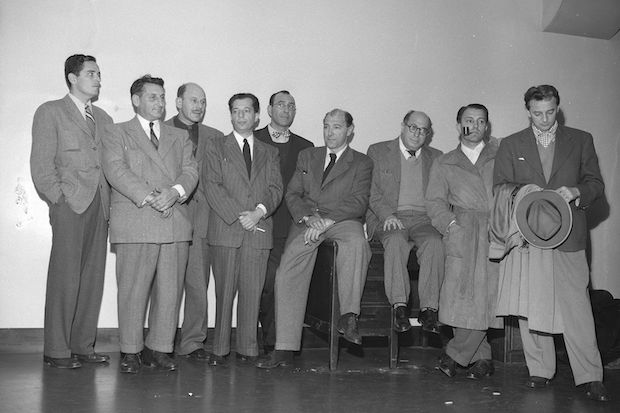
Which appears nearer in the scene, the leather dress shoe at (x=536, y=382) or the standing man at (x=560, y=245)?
the standing man at (x=560, y=245)

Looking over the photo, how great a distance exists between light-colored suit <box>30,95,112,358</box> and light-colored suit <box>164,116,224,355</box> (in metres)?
0.59

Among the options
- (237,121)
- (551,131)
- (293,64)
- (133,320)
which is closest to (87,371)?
→ (133,320)

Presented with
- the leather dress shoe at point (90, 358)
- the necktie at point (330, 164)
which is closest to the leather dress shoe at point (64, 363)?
the leather dress shoe at point (90, 358)

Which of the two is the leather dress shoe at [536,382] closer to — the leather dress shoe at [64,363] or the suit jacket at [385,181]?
the suit jacket at [385,181]

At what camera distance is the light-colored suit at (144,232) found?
491cm

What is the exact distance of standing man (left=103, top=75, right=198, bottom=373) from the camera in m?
4.91

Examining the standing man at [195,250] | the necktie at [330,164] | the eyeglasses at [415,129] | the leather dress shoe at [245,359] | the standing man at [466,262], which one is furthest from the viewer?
the eyeglasses at [415,129]

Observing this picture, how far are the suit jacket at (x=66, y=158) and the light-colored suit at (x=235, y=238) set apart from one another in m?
0.73

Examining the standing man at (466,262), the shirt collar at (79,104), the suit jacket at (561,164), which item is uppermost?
the shirt collar at (79,104)

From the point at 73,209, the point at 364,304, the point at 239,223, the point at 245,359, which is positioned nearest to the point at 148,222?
the point at 73,209

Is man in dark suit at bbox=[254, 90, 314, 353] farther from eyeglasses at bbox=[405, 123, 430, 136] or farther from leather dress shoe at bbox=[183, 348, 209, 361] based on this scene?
eyeglasses at bbox=[405, 123, 430, 136]

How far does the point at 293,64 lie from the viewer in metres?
6.28

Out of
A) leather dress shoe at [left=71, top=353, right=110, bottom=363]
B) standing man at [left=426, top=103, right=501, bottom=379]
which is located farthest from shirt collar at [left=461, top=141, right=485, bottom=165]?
leather dress shoe at [left=71, top=353, right=110, bottom=363]

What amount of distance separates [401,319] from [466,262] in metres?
0.57
